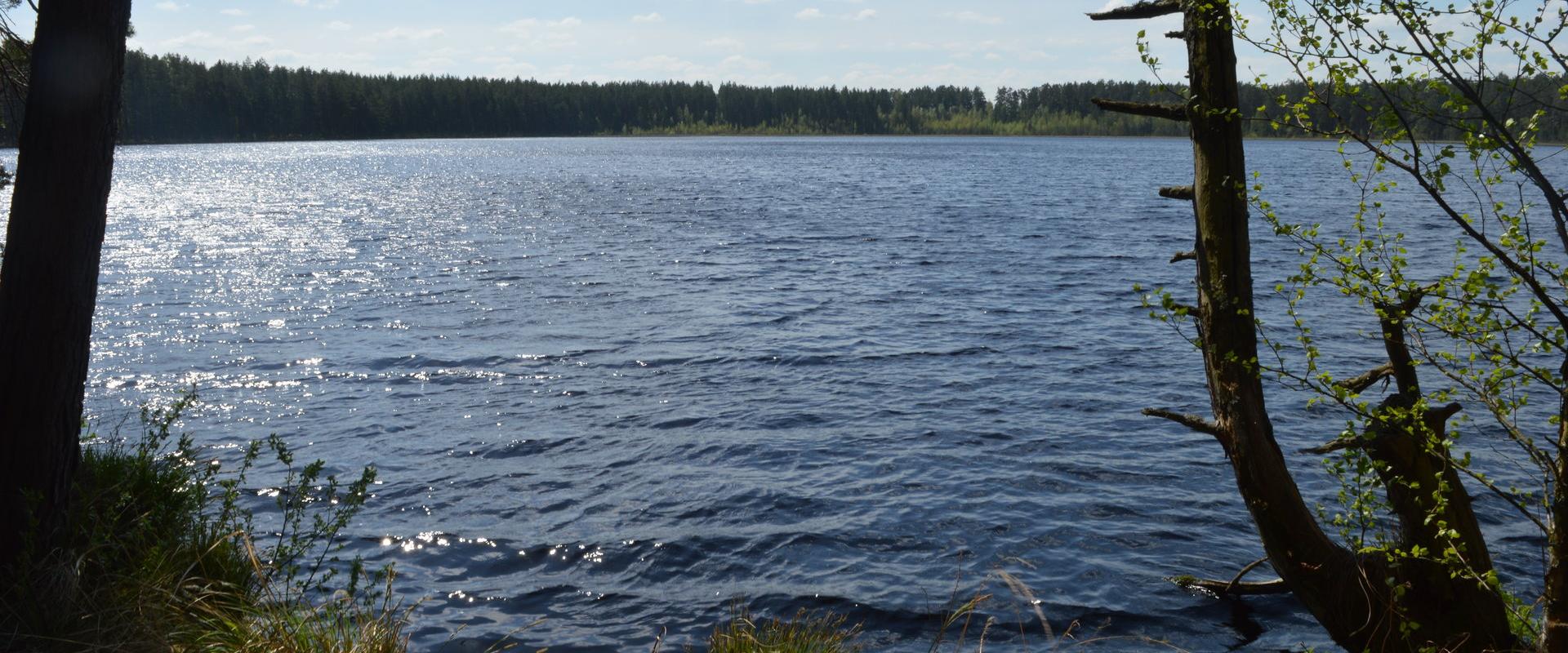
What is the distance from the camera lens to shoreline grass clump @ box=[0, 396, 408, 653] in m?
6.70

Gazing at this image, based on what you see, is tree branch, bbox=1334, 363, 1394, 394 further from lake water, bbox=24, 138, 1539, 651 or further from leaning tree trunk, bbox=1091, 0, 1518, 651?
lake water, bbox=24, 138, 1539, 651

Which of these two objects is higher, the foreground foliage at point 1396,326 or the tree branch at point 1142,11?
the tree branch at point 1142,11

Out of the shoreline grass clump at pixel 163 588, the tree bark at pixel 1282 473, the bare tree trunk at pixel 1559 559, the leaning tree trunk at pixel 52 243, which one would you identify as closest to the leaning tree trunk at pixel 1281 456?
the tree bark at pixel 1282 473

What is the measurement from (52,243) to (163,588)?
7.55ft

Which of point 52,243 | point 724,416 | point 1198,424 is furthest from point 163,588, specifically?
point 724,416

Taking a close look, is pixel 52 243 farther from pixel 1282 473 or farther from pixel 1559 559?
pixel 1559 559

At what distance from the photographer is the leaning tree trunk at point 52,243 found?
23.0 feet

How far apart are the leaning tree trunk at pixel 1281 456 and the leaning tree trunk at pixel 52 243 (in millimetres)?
6217

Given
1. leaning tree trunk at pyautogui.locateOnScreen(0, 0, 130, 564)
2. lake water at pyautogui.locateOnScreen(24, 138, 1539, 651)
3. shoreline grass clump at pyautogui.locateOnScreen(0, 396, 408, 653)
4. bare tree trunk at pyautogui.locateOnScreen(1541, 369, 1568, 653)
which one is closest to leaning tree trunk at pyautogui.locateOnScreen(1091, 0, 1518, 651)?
bare tree trunk at pyautogui.locateOnScreen(1541, 369, 1568, 653)

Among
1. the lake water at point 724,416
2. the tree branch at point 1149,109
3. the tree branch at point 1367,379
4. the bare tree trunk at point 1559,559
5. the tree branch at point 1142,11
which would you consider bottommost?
the lake water at point 724,416

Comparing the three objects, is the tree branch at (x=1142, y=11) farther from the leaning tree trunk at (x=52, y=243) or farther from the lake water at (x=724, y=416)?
the leaning tree trunk at (x=52, y=243)

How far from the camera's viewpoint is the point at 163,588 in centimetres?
745

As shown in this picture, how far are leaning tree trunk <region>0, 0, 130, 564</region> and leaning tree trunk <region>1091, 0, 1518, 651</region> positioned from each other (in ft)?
20.4

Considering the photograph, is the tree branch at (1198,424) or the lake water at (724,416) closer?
the tree branch at (1198,424)
